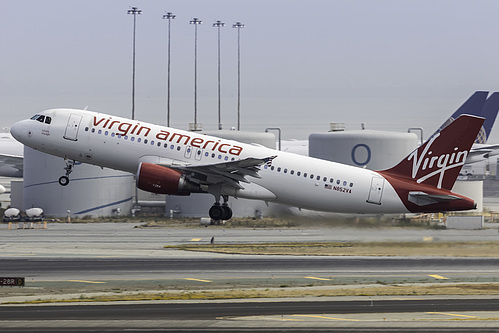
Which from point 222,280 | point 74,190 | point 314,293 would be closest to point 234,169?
point 222,280

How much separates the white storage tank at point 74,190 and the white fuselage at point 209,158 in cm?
4360

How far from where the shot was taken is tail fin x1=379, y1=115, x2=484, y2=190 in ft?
180

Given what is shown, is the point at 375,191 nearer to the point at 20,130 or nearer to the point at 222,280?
the point at 222,280

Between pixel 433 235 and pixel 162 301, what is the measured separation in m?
24.6

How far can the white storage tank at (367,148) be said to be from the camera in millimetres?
96188

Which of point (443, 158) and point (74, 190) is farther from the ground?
point (443, 158)

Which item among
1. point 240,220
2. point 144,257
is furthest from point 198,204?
point 144,257

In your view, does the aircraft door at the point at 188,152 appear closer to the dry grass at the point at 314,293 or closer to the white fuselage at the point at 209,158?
the white fuselage at the point at 209,158

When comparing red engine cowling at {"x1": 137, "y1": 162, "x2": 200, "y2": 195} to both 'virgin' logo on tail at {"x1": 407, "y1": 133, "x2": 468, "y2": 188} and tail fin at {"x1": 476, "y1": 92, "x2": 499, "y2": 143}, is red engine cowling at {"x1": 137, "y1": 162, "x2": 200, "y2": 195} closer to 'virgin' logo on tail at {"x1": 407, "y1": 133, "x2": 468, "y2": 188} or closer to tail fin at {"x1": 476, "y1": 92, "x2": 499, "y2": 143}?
'virgin' logo on tail at {"x1": 407, "y1": 133, "x2": 468, "y2": 188}

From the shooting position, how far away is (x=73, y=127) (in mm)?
53750

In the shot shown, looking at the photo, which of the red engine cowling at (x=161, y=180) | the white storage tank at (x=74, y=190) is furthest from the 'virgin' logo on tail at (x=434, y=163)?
the white storage tank at (x=74, y=190)

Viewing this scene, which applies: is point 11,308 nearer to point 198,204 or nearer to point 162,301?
point 162,301

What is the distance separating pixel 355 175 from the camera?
5428 centimetres

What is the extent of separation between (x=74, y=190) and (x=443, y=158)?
5374cm
